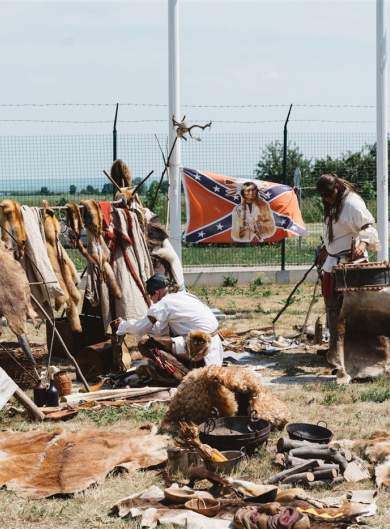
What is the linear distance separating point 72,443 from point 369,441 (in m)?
2.24

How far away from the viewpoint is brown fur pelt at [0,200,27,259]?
9711mm

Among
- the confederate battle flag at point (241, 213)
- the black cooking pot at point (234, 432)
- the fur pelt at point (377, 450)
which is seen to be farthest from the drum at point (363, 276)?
the confederate battle flag at point (241, 213)

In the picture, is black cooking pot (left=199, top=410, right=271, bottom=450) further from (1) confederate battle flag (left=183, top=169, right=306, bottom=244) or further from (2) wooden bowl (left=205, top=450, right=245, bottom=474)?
(1) confederate battle flag (left=183, top=169, right=306, bottom=244)

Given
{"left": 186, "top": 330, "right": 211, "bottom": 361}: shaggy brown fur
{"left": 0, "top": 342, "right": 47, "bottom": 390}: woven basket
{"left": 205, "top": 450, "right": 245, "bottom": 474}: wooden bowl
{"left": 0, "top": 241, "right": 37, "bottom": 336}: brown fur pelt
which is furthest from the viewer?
{"left": 0, "top": 342, "right": 47, "bottom": 390}: woven basket

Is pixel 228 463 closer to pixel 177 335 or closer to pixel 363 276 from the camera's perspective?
pixel 177 335

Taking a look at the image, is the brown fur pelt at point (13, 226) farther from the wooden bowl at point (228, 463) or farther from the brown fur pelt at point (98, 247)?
the wooden bowl at point (228, 463)

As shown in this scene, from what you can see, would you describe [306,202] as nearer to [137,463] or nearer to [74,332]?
[74,332]

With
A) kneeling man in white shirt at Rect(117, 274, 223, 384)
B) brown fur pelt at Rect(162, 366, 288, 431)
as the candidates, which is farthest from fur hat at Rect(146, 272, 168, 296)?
brown fur pelt at Rect(162, 366, 288, 431)

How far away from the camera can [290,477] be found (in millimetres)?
6566

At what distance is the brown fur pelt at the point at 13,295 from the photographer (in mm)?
8312

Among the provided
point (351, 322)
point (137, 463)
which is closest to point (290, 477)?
point (137, 463)

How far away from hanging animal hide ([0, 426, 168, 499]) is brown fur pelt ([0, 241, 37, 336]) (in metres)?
1.03

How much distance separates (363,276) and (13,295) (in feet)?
12.3

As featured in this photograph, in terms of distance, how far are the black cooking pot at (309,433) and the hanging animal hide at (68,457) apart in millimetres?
989
